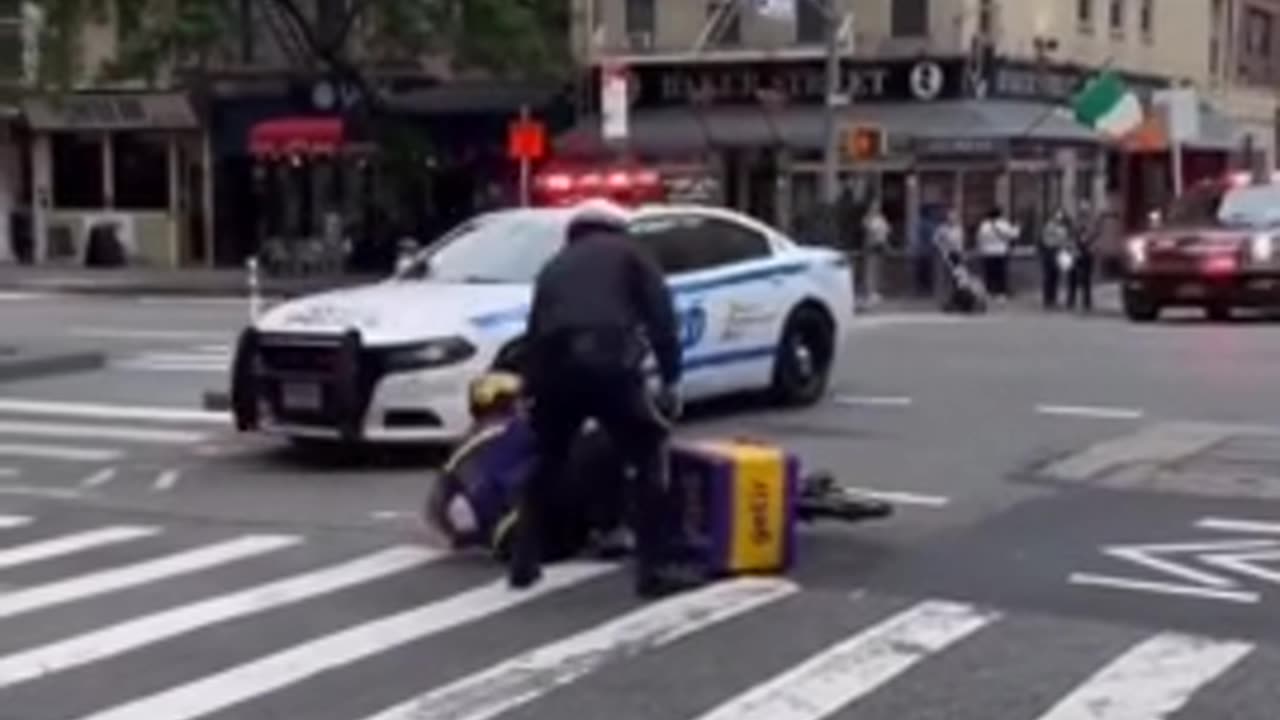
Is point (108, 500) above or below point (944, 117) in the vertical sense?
→ below

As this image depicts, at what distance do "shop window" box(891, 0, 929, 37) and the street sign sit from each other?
3041 cm

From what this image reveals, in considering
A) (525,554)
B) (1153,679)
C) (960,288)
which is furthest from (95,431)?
(960,288)

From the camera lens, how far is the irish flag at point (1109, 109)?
→ 122ft

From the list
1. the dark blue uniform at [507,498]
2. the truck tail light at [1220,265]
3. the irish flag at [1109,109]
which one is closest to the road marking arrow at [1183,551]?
the dark blue uniform at [507,498]

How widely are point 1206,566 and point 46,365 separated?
13.2 meters

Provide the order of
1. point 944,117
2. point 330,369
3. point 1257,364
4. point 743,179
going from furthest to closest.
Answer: point 743,179
point 944,117
point 1257,364
point 330,369

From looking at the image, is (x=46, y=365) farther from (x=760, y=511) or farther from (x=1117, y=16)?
(x=1117, y=16)

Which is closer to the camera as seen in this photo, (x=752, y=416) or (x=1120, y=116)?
(x=752, y=416)

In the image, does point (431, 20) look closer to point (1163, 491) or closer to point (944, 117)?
point (944, 117)

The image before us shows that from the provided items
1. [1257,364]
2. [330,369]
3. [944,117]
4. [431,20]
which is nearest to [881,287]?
[944,117]

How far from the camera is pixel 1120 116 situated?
123 ft

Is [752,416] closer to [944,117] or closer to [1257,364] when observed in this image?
[1257,364]

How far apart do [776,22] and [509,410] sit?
31.9 metres

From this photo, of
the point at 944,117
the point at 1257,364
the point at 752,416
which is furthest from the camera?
the point at 944,117
